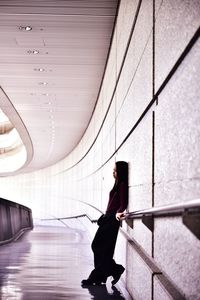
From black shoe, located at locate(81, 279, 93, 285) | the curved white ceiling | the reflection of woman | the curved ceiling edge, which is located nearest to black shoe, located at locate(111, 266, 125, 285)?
the reflection of woman

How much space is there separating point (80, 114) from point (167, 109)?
1179 centimetres

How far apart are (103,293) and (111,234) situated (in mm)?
671

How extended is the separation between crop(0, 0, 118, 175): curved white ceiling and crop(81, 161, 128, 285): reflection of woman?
7.96ft

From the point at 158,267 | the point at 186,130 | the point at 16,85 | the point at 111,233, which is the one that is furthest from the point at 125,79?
the point at 16,85

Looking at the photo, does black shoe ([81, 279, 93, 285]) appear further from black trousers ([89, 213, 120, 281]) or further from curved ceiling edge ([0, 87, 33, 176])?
curved ceiling edge ([0, 87, 33, 176])

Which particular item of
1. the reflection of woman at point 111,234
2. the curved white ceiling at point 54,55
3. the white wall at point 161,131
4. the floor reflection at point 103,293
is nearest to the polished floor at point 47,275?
the floor reflection at point 103,293

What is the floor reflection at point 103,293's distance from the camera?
16.0ft

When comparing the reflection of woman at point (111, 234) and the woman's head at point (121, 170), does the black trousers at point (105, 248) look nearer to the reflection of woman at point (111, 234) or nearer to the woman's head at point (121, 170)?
the reflection of woman at point (111, 234)

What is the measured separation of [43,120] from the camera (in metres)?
16.0

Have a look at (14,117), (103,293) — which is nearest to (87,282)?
(103,293)

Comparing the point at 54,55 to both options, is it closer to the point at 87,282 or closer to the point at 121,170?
the point at 121,170

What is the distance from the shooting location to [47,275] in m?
6.30

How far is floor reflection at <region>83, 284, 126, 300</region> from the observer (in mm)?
4863

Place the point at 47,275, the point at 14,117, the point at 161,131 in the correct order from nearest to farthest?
the point at 161,131, the point at 47,275, the point at 14,117
